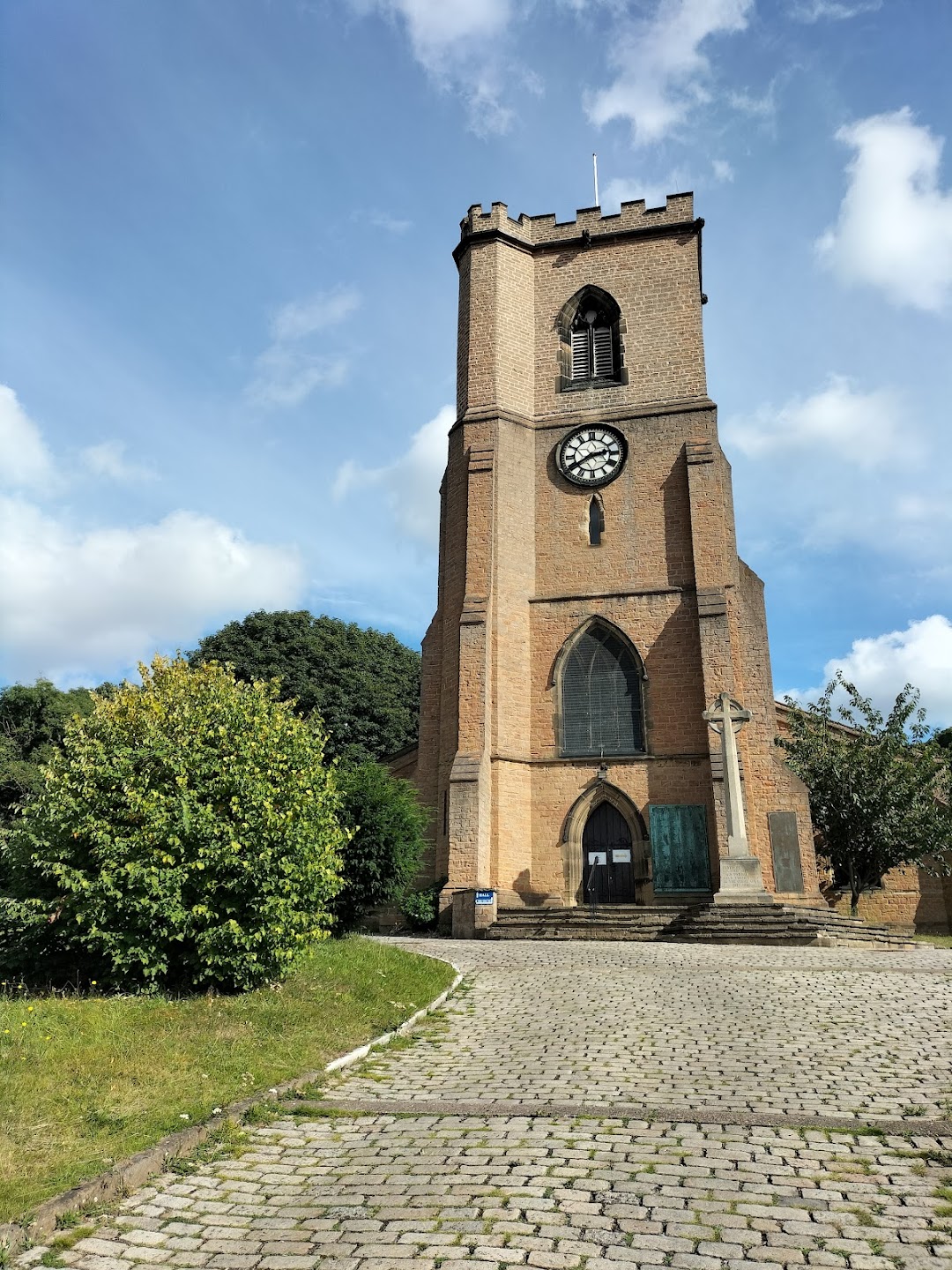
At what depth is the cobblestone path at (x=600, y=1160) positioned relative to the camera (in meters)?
3.55

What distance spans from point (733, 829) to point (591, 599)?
742 centimetres

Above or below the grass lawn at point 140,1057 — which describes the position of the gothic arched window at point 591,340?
above

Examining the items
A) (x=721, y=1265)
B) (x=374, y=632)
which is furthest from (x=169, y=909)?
(x=374, y=632)

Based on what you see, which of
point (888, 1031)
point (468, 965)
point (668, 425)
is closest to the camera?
point (888, 1031)

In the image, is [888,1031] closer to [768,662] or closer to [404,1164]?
[404,1164]

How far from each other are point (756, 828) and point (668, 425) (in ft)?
35.0

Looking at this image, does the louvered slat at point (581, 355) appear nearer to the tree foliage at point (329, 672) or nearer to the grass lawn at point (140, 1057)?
the tree foliage at point (329, 672)

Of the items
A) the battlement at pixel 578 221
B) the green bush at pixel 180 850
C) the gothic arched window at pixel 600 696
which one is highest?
the battlement at pixel 578 221

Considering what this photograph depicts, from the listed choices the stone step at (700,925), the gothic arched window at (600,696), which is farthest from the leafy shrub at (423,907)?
the gothic arched window at (600,696)

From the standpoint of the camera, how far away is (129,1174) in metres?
4.30

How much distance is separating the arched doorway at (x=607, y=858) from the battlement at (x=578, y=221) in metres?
16.7

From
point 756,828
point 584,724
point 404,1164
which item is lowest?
point 404,1164

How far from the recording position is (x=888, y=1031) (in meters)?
7.57

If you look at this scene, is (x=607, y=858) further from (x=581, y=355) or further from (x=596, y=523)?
(x=581, y=355)
